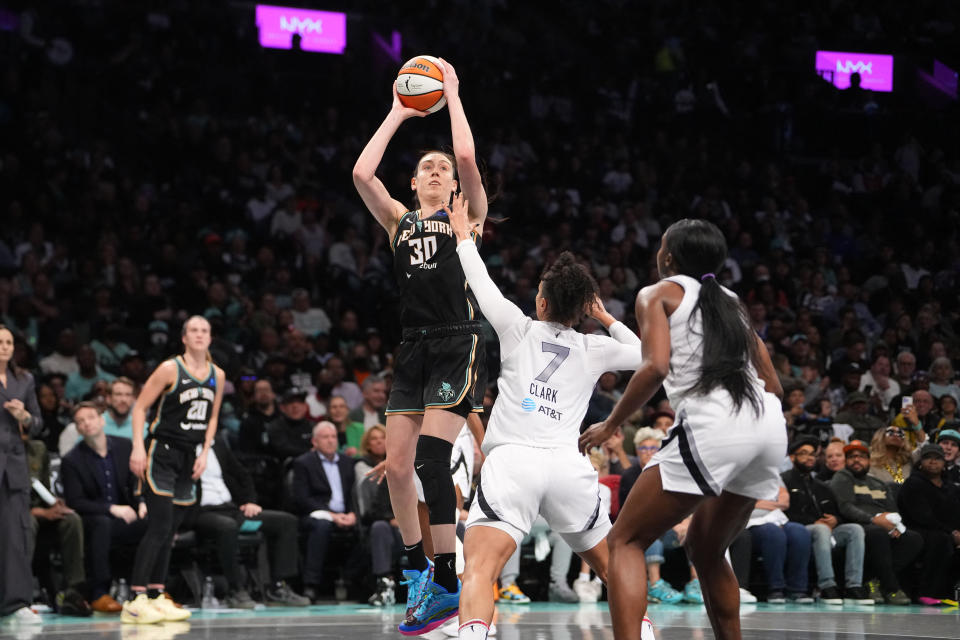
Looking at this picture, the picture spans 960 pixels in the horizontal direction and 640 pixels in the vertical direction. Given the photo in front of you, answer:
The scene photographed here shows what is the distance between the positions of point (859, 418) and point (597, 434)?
8.38 metres

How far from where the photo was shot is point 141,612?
27.5 ft

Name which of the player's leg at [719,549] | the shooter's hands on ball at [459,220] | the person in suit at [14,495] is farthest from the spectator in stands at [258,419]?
the player's leg at [719,549]

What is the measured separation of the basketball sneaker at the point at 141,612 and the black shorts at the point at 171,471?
0.74m

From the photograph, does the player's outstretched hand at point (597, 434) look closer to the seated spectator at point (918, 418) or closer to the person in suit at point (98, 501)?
the person in suit at point (98, 501)

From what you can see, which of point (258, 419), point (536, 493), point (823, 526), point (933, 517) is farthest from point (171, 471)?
point (933, 517)

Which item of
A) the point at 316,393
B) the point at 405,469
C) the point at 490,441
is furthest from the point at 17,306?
the point at 490,441

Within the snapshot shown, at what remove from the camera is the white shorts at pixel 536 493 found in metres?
4.79

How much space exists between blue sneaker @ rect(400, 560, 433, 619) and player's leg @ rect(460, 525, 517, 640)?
37.5 inches

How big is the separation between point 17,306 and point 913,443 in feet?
30.8

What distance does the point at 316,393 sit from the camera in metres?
12.3

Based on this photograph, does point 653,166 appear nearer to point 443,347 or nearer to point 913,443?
point 913,443

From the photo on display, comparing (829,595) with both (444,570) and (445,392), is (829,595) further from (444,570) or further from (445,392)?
(445,392)

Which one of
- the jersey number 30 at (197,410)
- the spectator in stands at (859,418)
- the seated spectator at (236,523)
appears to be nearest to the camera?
the jersey number 30 at (197,410)

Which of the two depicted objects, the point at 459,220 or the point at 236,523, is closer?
A: the point at 459,220
